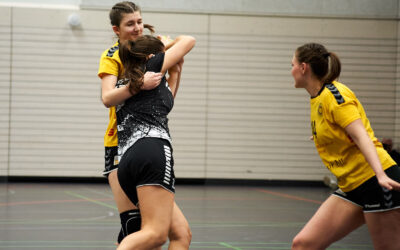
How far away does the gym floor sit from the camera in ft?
22.9

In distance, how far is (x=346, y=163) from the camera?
383 centimetres

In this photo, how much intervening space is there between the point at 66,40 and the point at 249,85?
14.3 feet

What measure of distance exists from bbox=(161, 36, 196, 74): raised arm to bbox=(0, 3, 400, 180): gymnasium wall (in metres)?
10.6

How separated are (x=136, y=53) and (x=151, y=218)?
957 mm

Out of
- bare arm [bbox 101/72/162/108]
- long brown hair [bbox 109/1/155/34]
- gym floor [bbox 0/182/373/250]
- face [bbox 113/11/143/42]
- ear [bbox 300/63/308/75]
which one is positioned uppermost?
long brown hair [bbox 109/1/155/34]

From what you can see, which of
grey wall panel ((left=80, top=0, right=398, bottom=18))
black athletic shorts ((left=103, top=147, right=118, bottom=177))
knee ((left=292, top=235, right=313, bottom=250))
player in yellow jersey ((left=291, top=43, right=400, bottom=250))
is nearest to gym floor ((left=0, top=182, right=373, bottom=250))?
black athletic shorts ((left=103, top=147, right=118, bottom=177))

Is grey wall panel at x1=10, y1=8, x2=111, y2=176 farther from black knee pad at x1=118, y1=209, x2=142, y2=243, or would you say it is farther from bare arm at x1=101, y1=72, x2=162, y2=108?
bare arm at x1=101, y1=72, x2=162, y2=108

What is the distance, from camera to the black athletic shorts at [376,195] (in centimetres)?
365

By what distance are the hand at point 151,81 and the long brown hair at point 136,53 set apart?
4cm

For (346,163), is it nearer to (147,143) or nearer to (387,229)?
(387,229)

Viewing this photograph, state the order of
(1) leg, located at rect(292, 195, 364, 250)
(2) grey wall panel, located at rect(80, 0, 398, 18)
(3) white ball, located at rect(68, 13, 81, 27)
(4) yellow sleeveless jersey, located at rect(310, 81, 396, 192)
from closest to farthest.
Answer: (4) yellow sleeveless jersey, located at rect(310, 81, 396, 192) → (1) leg, located at rect(292, 195, 364, 250) → (3) white ball, located at rect(68, 13, 81, 27) → (2) grey wall panel, located at rect(80, 0, 398, 18)

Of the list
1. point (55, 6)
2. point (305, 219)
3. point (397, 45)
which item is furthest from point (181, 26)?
point (305, 219)

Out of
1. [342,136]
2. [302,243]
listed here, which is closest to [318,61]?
[342,136]

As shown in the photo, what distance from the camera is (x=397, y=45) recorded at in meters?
15.0
